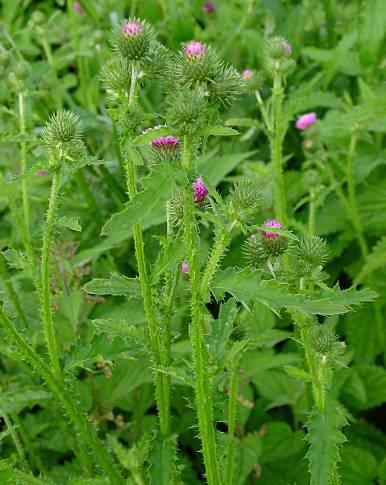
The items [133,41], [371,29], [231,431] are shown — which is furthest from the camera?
[371,29]

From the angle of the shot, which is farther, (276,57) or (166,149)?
(276,57)

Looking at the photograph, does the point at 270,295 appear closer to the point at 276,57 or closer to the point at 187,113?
the point at 187,113

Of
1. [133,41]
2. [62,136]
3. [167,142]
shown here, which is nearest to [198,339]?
[167,142]

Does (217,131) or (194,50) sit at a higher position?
(194,50)

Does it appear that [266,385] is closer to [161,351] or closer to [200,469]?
[200,469]

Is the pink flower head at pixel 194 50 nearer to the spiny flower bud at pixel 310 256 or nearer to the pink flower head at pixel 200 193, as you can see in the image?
the pink flower head at pixel 200 193

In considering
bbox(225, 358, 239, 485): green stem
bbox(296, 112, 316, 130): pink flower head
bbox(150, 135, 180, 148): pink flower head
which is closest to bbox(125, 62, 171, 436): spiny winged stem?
bbox(150, 135, 180, 148): pink flower head
